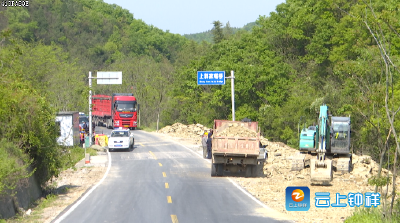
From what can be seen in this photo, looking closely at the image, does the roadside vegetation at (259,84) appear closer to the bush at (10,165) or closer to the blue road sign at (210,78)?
the bush at (10,165)

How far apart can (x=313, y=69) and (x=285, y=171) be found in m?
35.1

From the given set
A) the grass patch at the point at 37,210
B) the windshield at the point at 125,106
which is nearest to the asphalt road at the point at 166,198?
the grass patch at the point at 37,210

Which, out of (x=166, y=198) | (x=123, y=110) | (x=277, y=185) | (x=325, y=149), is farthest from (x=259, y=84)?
(x=166, y=198)

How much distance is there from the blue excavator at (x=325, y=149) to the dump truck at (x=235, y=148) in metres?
2.76

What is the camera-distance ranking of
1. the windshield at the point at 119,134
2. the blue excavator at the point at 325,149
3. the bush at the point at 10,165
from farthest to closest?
Answer: the windshield at the point at 119,134 → the blue excavator at the point at 325,149 → the bush at the point at 10,165

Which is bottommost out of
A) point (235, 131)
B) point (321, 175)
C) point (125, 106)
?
point (321, 175)

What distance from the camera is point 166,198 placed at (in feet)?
61.7

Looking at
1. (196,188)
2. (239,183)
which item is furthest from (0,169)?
(239,183)

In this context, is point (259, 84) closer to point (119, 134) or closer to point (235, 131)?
point (119, 134)

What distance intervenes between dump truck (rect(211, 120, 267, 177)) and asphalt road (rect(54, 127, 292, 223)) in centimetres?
89

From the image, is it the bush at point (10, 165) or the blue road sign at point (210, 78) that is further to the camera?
the blue road sign at point (210, 78)

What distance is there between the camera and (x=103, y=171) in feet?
91.5

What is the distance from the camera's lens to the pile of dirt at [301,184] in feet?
52.5

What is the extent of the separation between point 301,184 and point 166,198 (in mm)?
7434
